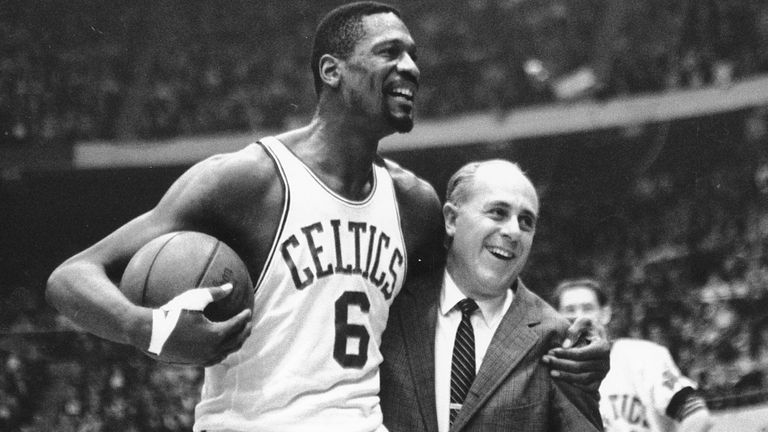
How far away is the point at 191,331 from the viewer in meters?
1.87

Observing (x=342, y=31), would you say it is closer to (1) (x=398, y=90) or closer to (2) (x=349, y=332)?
(1) (x=398, y=90)

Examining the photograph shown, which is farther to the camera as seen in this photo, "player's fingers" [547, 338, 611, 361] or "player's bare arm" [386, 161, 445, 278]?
"player's bare arm" [386, 161, 445, 278]

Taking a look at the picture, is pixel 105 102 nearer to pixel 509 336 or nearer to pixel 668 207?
pixel 668 207

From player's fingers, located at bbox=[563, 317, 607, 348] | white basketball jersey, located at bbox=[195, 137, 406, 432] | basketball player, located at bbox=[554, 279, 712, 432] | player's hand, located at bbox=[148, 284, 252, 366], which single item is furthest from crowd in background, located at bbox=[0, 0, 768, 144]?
player's hand, located at bbox=[148, 284, 252, 366]

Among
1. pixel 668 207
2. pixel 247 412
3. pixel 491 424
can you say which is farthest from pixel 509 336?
pixel 668 207

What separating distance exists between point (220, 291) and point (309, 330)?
0.38 meters

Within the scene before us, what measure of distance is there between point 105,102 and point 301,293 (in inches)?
390

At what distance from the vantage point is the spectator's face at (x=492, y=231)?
2.66 meters

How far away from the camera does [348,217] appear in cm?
243

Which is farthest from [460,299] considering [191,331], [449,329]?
[191,331]

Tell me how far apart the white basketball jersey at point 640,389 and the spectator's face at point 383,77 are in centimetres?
244

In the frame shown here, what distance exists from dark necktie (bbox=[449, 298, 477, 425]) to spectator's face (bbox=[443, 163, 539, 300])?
51 millimetres

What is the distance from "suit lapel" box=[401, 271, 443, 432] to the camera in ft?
8.36

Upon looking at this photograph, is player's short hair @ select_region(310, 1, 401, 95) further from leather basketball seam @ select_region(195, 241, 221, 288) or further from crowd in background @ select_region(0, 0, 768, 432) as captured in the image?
crowd in background @ select_region(0, 0, 768, 432)
